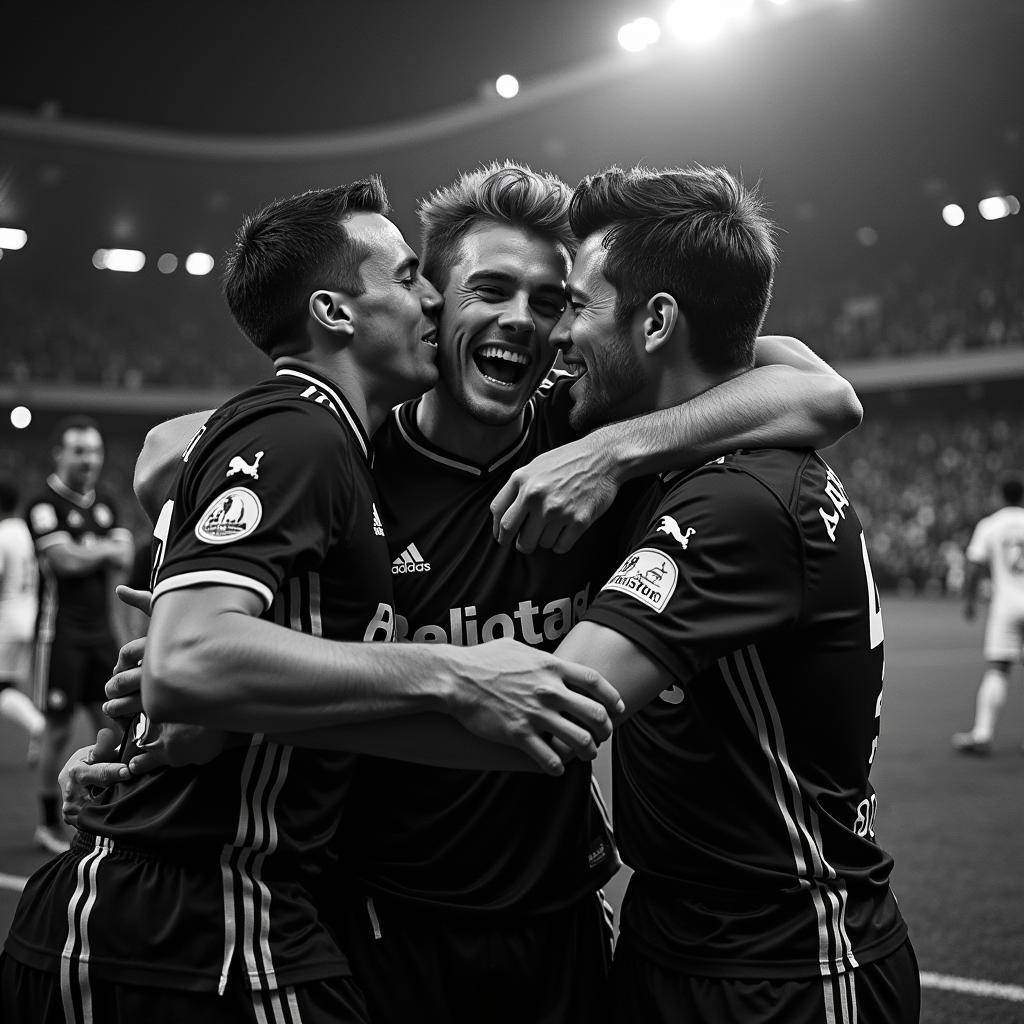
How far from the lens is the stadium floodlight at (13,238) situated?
4206 cm

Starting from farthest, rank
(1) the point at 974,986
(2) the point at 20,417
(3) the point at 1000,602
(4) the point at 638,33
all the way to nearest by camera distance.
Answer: (2) the point at 20,417, (4) the point at 638,33, (3) the point at 1000,602, (1) the point at 974,986

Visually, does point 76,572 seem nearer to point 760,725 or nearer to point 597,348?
point 597,348

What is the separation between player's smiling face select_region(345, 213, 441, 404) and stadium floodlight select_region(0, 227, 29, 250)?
142 feet

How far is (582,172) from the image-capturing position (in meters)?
37.1

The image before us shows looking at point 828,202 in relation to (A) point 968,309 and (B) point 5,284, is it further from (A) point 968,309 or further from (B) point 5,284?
(B) point 5,284

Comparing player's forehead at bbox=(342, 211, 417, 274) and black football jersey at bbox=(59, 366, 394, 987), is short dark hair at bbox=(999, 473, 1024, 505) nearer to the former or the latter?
player's forehead at bbox=(342, 211, 417, 274)

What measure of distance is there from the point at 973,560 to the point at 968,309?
28.0 meters

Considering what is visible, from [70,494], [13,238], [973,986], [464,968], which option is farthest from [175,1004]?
[13,238]

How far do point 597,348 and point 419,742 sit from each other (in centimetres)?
105

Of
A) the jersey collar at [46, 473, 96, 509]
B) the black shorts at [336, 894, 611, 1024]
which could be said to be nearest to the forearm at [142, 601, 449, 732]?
the black shorts at [336, 894, 611, 1024]

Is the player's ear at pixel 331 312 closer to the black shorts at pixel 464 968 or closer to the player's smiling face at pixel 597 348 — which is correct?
the player's smiling face at pixel 597 348

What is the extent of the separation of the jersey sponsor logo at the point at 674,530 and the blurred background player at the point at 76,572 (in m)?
6.41

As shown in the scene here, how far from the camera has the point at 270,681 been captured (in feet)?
6.60

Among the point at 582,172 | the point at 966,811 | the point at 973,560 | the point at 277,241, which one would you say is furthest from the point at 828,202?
the point at 277,241
